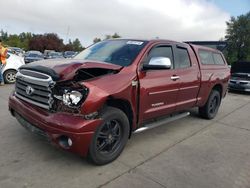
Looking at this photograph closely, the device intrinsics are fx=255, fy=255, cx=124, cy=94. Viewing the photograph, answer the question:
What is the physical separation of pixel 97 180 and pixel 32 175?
81cm

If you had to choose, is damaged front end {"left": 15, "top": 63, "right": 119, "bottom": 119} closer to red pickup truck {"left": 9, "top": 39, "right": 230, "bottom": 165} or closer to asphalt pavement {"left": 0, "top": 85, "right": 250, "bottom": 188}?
red pickup truck {"left": 9, "top": 39, "right": 230, "bottom": 165}

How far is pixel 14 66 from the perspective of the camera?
10.4 metres

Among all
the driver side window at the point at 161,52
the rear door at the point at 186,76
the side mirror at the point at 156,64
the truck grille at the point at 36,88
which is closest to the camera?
the truck grille at the point at 36,88

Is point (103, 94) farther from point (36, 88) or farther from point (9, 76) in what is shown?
point (9, 76)

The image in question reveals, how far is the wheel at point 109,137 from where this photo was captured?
3.37 metres

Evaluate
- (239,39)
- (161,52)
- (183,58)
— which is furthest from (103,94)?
(239,39)

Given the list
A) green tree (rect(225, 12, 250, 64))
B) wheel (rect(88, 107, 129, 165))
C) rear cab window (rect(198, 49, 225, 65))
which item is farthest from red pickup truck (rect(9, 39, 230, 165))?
green tree (rect(225, 12, 250, 64))

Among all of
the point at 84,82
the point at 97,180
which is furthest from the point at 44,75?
the point at 97,180

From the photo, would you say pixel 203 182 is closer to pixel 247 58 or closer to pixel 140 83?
pixel 140 83

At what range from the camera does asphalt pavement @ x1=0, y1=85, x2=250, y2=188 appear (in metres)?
3.18

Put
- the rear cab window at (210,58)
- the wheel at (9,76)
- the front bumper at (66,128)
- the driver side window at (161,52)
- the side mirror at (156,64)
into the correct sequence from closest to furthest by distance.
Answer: the front bumper at (66,128) < the side mirror at (156,64) < the driver side window at (161,52) < the rear cab window at (210,58) < the wheel at (9,76)

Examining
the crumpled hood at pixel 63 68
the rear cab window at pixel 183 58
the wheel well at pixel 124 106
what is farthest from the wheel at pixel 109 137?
the rear cab window at pixel 183 58

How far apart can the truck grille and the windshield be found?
3.69ft

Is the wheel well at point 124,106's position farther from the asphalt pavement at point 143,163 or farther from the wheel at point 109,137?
the asphalt pavement at point 143,163
